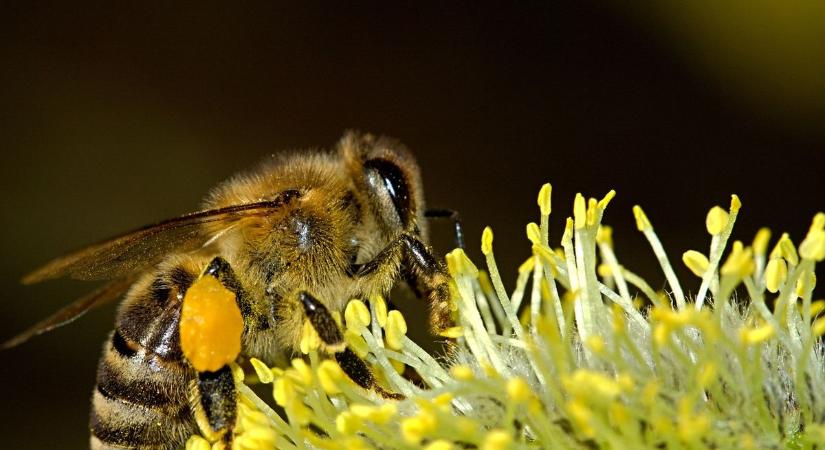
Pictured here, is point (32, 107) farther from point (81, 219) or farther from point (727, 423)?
point (727, 423)

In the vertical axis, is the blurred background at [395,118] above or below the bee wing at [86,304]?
above

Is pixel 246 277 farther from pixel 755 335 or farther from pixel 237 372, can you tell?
pixel 755 335

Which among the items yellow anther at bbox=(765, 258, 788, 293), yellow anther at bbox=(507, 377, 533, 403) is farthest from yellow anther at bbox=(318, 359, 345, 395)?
Result: yellow anther at bbox=(765, 258, 788, 293)

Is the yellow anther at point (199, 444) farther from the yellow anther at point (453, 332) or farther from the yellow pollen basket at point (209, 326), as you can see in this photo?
the yellow anther at point (453, 332)

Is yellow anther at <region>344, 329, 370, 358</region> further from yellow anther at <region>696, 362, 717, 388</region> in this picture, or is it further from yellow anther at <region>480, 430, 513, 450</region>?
yellow anther at <region>696, 362, 717, 388</region>

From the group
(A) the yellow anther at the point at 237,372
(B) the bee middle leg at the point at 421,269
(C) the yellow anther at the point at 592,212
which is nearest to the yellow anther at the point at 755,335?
(C) the yellow anther at the point at 592,212

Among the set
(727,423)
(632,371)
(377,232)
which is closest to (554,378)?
(632,371)
